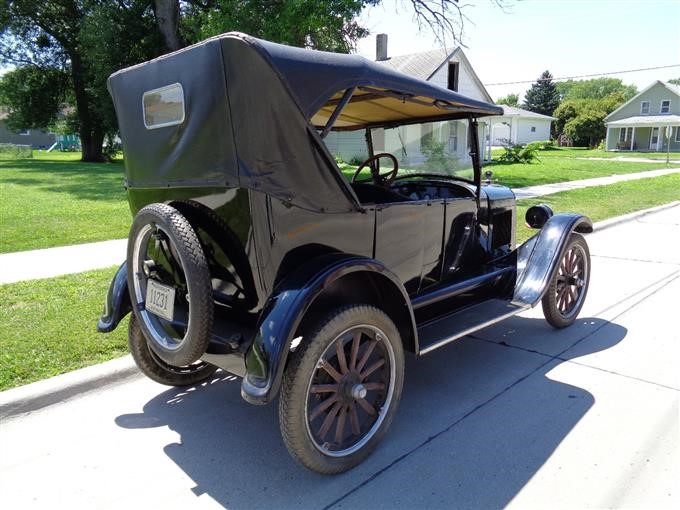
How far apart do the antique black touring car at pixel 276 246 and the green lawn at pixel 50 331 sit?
0.70m

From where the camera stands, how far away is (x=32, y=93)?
90.8 ft

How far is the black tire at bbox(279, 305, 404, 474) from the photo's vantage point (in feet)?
7.52

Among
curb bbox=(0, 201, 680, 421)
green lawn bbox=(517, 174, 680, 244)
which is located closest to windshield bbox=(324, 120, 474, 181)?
curb bbox=(0, 201, 680, 421)

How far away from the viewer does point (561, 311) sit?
4.42 meters

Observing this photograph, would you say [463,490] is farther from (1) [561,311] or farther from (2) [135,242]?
(1) [561,311]

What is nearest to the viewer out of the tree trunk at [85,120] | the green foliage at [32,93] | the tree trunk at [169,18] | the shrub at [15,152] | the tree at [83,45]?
the tree trunk at [169,18]

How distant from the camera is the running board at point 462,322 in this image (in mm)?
3025

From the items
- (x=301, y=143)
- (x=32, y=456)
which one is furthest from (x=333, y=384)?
(x=32, y=456)

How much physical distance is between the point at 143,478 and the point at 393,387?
52.4 inches

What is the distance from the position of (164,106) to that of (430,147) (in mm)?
2169

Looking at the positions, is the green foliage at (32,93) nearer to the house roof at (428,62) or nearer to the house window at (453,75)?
the house roof at (428,62)

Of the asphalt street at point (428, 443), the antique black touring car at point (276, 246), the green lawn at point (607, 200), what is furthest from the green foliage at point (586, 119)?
the antique black touring car at point (276, 246)

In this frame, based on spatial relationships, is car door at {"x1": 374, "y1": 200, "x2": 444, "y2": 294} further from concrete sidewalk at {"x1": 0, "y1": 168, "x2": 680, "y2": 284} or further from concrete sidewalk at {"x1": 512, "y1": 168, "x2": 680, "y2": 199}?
concrete sidewalk at {"x1": 512, "y1": 168, "x2": 680, "y2": 199}

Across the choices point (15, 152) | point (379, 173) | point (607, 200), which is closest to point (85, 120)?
point (15, 152)
